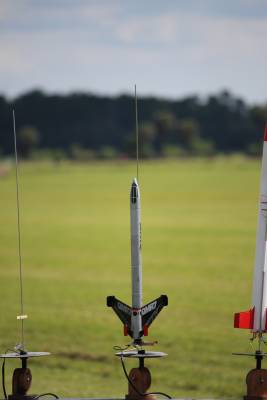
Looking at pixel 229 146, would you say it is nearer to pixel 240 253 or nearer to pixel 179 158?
pixel 179 158

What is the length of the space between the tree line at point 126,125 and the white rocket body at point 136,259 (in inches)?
2877

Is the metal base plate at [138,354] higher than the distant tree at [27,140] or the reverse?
higher

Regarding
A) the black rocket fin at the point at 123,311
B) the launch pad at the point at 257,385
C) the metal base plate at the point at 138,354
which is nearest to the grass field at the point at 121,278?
the black rocket fin at the point at 123,311

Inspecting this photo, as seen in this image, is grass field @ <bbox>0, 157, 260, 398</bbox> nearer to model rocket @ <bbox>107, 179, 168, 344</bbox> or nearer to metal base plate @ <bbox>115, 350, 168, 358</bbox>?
model rocket @ <bbox>107, 179, 168, 344</bbox>

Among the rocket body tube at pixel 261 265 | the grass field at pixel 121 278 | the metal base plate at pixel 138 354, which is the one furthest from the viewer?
the grass field at pixel 121 278

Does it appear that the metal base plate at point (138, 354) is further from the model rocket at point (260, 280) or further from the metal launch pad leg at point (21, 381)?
the model rocket at point (260, 280)

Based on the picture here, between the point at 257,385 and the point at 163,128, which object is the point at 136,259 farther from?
the point at 163,128

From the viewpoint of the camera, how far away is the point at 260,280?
22.5ft

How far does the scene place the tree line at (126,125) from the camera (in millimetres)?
84750

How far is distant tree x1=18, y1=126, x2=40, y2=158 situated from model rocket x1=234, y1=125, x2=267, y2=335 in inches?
3056

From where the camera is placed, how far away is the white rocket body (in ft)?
21.6

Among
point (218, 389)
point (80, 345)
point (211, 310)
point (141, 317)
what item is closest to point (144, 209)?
point (211, 310)

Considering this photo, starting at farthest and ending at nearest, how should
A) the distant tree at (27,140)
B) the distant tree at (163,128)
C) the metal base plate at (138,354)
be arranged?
the distant tree at (163,128) → the distant tree at (27,140) → the metal base plate at (138,354)

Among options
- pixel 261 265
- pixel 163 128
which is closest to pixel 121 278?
pixel 261 265
